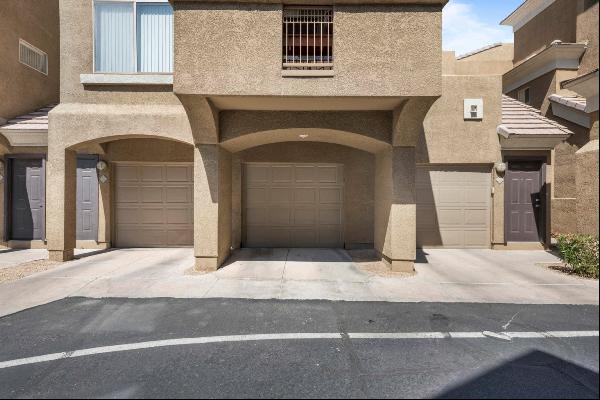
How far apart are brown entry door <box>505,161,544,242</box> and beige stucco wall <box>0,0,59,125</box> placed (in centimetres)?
1693

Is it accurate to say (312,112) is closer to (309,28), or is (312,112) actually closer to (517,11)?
(309,28)

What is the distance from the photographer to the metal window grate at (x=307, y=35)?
639 centimetres

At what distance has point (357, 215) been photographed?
994 centimetres

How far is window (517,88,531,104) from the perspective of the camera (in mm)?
13734

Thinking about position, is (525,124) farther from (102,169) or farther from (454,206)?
(102,169)

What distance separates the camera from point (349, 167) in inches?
392

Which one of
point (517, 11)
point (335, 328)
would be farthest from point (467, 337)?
point (517, 11)

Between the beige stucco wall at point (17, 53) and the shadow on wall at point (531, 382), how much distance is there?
1426cm

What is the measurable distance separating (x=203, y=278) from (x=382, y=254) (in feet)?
15.5

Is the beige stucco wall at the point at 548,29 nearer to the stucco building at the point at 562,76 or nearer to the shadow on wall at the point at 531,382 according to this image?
the stucco building at the point at 562,76

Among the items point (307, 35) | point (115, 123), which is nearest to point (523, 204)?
point (307, 35)

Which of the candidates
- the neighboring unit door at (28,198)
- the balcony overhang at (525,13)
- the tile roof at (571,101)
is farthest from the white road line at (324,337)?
the balcony overhang at (525,13)

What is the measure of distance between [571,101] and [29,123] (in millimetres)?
18805

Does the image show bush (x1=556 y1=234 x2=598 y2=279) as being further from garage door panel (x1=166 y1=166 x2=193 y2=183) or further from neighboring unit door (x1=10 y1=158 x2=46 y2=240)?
neighboring unit door (x1=10 y1=158 x2=46 y2=240)
